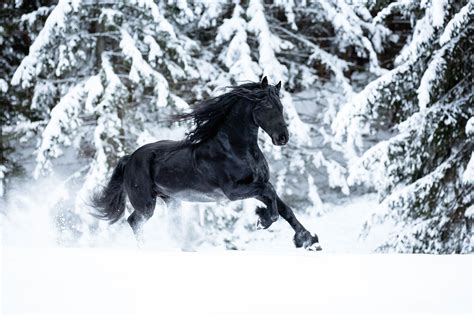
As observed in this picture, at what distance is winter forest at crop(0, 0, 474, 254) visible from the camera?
422 inches

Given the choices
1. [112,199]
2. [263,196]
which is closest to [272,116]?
[263,196]

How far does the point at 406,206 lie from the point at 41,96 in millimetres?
8092

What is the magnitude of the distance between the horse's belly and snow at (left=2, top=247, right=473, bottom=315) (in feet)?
4.65

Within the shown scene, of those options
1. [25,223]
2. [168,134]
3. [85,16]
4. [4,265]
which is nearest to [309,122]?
[168,134]

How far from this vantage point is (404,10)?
11000mm

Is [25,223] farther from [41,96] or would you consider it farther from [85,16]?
[85,16]

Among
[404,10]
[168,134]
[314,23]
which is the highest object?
[404,10]

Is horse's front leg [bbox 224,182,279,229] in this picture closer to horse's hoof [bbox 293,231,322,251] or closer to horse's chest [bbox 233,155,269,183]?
horse's chest [bbox 233,155,269,183]

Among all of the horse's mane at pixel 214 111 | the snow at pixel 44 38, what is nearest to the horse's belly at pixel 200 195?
the horse's mane at pixel 214 111

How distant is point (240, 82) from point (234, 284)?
21.2 feet

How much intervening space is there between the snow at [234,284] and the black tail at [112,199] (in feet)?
9.20

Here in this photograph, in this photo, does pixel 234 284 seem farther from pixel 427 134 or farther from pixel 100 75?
pixel 100 75

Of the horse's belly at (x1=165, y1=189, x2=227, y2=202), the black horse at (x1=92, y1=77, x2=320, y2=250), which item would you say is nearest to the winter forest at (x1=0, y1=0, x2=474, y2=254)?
the black horse at (x1=92, y1=77, x2=320, y2=250)

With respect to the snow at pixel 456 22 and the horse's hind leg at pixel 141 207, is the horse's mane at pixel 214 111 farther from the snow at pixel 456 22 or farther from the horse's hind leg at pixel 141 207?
the snow at pixel 456 22
